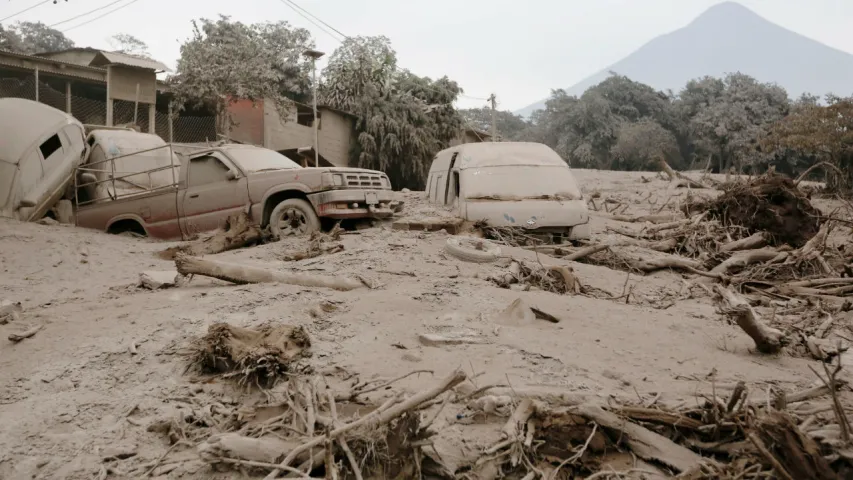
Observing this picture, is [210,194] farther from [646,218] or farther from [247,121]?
[247,121]

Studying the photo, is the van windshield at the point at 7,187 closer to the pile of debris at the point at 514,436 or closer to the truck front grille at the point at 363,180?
the truck front grille at the point at 363,180

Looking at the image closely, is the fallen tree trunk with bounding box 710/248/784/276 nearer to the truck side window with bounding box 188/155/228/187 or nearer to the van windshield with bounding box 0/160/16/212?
the truck side window with bounding box 188/155/228/187

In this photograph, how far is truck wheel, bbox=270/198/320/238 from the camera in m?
9.90

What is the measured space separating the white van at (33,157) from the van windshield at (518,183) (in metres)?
7.56

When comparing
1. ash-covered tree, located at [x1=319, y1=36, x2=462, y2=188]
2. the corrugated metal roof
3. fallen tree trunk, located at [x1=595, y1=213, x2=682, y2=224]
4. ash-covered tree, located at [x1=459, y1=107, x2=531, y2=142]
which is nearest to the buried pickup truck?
fallen tree trunk, located at [x1=595, y1=213, x2=682, y2=224]

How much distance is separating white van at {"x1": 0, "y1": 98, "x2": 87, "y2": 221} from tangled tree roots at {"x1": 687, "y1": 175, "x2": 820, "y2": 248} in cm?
1152

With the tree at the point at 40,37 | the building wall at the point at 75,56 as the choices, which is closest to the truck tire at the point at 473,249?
the building wall at the point at 75,56

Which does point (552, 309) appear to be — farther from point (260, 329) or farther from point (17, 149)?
point (17, 149)

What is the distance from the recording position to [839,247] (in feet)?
32.3

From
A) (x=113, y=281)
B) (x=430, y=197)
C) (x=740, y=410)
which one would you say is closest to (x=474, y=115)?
(x=430, y=197)

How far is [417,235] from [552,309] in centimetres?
357

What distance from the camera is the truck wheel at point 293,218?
9898 mm

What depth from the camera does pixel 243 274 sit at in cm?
660

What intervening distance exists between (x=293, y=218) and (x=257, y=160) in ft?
4.53
